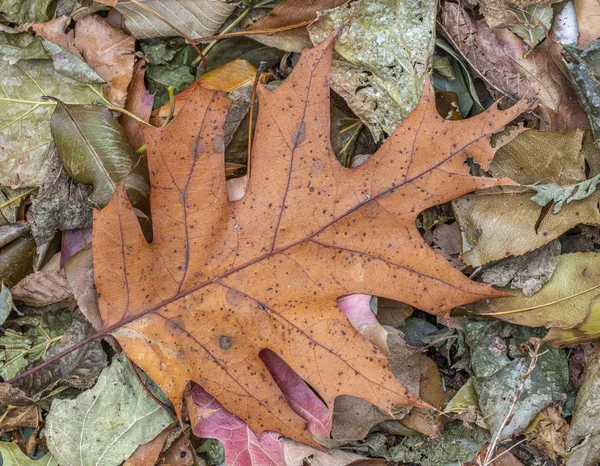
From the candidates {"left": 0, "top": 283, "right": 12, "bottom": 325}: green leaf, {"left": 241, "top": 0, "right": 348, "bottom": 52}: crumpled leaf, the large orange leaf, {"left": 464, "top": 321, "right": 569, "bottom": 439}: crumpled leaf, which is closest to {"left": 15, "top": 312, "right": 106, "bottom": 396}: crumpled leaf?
{"left": 0, "top": 283, "right": 12, "bottom": 325}: green leaf

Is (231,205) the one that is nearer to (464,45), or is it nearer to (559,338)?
(464,45)

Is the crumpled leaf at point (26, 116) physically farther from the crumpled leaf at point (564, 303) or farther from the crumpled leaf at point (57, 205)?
the crumpled leaf at point (564, 303)

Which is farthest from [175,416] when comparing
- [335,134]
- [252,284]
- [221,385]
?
[335,134]

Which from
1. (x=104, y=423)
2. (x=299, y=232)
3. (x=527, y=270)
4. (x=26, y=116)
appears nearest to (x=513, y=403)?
(x=527, y=270)

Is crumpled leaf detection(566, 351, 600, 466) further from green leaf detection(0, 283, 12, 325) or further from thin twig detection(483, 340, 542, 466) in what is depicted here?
green leaf detection(0, 283, 12, 325)

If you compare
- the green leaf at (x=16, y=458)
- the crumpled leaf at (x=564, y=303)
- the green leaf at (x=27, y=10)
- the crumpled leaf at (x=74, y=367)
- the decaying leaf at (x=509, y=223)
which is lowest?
the green leaf at (x=16, y=458)

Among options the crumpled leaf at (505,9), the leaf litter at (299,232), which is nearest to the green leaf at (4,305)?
the leaf litter at (299,232)
